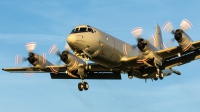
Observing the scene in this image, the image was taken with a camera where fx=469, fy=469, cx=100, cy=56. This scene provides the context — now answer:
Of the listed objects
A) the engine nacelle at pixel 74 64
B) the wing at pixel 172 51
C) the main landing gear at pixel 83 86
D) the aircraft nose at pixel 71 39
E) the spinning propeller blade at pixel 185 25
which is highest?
the spinning propeller blade at pixel 185 25

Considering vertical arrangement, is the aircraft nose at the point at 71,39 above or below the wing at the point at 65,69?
above

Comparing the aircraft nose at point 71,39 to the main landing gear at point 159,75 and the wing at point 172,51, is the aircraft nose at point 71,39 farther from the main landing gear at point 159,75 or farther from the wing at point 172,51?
the main landing gear at point 159,75

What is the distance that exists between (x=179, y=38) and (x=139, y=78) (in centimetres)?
864

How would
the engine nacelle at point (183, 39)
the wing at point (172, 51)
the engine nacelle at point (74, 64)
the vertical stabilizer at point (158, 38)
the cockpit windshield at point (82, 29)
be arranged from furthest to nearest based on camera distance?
the vertical stabilizer at point (158, 38), the engine nacelle at point (74, 64), the cockpit windshield at point (82, 29), the wing at point (172, 51), the engine nacelle at point (183, 39)

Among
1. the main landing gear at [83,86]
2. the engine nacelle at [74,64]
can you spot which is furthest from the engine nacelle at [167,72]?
the engine nacelle at [74,64]

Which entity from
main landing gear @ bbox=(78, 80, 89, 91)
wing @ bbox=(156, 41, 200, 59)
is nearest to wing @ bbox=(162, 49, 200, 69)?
wing @ bbox=(156, 41, 200, 59)

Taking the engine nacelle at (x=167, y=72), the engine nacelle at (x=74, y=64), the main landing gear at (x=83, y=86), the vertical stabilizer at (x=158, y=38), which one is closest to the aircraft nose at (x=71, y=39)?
the engine nacelle at (x=74, y=64)

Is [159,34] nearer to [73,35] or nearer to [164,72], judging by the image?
[164,72]

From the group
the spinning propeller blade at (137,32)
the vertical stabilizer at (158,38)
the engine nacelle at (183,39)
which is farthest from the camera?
the vertical stabilizer at (158,38)

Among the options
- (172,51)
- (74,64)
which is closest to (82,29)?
(74,64)

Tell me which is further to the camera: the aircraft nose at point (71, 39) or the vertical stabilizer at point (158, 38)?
the vertical stabilizer at point (158, 38)

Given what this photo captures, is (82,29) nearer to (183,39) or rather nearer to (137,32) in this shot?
(137,32)

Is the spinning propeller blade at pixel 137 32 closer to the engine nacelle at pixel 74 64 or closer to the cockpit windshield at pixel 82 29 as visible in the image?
the cockpit windshield at pixel 82 29

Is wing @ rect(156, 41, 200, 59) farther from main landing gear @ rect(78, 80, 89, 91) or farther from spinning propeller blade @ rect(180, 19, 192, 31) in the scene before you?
main landing gear @ rect(78, 80, 89, 91)
